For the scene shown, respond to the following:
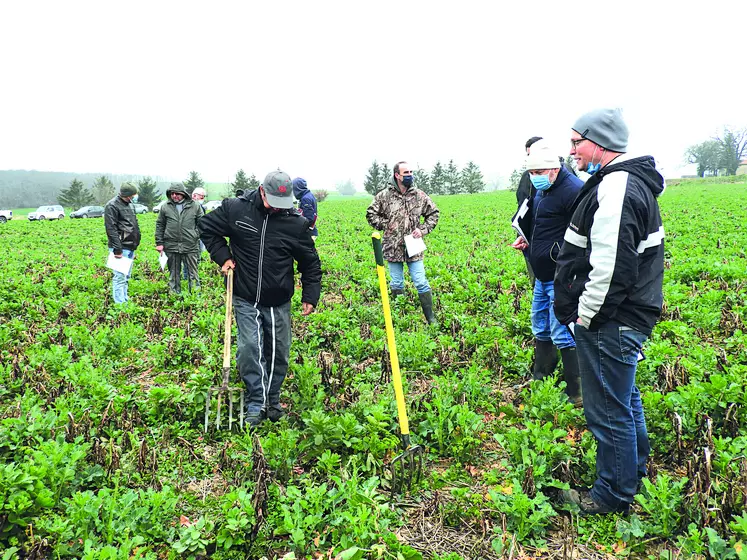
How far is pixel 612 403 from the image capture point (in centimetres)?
296

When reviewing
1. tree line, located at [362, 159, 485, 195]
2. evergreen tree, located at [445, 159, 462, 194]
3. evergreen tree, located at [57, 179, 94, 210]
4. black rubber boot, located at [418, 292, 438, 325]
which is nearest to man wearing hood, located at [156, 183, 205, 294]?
black rubber boot, located at [418, 292, 438, 325]

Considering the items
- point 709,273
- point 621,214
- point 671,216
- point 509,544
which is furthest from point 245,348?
point 671,216

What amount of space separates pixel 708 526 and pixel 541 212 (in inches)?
103

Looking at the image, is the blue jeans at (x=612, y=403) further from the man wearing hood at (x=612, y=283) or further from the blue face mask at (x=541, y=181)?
the blue face mask at (x=541, y=181)

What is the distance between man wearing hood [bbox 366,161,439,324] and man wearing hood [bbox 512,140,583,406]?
7.92 feet

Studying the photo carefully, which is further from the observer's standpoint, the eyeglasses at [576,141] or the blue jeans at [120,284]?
the blue jeans at [120,284]

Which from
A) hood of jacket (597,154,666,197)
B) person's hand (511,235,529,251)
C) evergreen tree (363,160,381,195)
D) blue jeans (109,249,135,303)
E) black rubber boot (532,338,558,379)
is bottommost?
black rubber boot (532,338,558,379)

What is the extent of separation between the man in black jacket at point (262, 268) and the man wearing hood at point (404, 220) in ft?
9.00

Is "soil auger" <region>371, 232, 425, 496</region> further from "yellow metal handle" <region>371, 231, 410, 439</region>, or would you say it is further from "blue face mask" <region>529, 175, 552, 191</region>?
"blue face mask" <region>529, 175, 552, 191</region>

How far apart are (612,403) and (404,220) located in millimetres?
4737

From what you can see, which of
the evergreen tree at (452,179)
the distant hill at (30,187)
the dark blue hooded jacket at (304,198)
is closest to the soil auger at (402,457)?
the dark blue hooded jacket at (304,198)

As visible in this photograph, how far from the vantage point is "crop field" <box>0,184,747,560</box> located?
297 centimetres

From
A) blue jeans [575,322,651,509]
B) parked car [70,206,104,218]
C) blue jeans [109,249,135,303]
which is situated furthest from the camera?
parked car [70,206,104,218]

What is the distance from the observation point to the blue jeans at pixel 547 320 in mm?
4441
